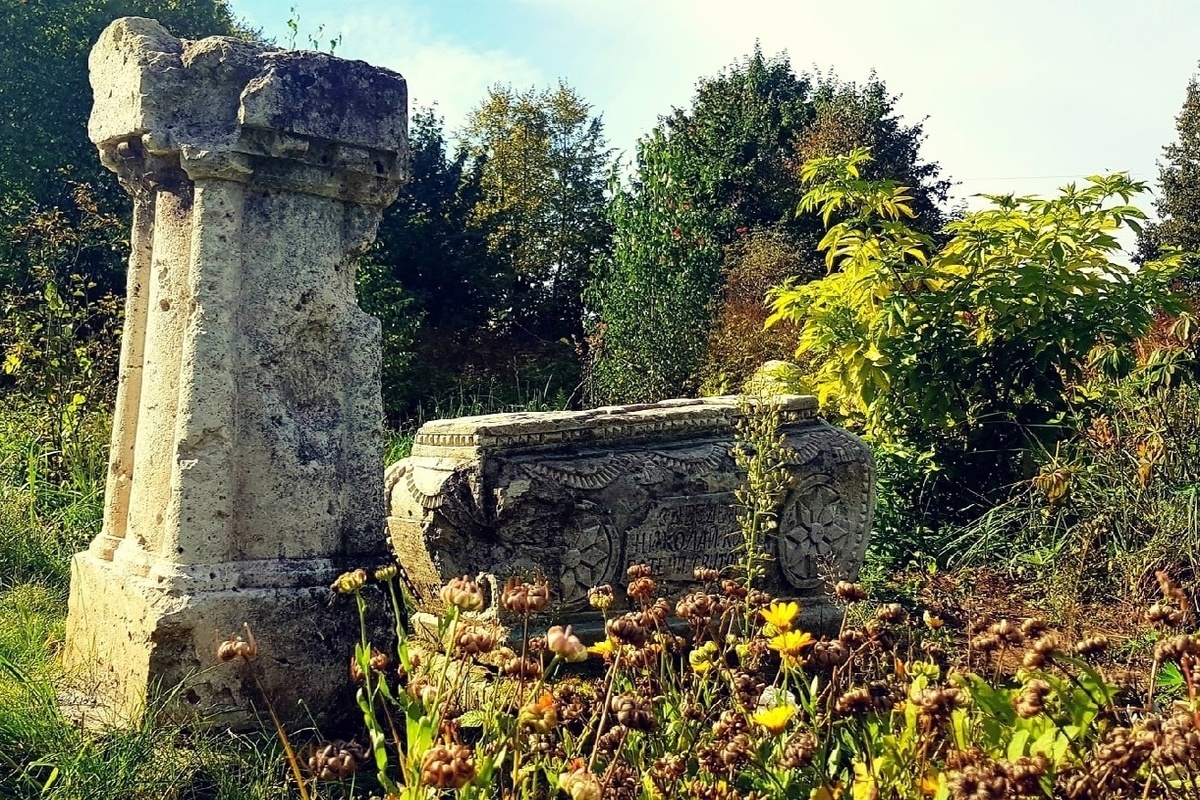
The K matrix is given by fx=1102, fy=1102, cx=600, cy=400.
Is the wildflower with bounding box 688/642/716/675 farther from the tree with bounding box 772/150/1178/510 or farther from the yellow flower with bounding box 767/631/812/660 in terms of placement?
the tree with bounding box 772/150/1178/510

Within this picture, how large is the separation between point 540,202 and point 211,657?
1881 cm

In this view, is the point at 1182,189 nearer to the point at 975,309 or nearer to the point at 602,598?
the point at 975,309

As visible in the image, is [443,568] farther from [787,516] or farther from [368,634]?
[787,516]

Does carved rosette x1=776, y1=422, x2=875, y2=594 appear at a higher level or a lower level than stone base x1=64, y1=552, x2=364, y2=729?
higher

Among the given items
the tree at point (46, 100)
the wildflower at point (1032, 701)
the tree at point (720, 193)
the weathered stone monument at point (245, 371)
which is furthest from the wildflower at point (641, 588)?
the tree at point (46, 100)

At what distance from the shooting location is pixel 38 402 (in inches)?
264

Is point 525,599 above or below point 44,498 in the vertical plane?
above

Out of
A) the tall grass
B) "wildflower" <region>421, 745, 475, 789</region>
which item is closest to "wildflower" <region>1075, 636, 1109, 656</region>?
"wildflower" <region>421, 745, 475, 789</region>

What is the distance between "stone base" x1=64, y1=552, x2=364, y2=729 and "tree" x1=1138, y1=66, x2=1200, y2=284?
22060 mm

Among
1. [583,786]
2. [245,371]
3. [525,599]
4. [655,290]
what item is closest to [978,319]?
[245,371]

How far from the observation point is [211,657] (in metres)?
3.11

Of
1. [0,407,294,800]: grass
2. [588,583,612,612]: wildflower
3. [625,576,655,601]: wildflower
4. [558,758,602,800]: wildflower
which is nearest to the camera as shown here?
[558,758,602,800]: wildflower

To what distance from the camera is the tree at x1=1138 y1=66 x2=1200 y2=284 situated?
21902mm

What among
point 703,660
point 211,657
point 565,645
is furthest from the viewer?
point 211,657
